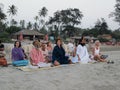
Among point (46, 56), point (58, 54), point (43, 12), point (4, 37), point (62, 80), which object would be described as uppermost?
point (43, 12)

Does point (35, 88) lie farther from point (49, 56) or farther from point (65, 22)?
point (65, 22)

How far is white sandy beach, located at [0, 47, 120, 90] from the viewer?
7.11m

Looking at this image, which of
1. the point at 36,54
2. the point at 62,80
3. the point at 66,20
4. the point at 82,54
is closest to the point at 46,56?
the point at 82,54

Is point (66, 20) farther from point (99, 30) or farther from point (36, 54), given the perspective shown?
point (36, 54)

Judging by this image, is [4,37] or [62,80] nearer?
[62,80]

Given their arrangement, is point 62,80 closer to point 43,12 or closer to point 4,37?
point 4,37

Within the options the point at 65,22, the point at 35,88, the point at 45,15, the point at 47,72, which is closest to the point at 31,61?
the point at 47,72

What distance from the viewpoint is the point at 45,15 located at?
93.6m

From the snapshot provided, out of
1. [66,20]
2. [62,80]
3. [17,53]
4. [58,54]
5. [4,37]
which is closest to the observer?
[62,80]

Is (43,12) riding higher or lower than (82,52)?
higher

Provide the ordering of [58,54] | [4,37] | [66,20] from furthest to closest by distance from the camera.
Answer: [66,20] → [4,37] → [58,54]

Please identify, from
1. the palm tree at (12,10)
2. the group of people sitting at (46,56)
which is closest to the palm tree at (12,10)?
the palm tree at (12,10)

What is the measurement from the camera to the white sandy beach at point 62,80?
7.11 metres

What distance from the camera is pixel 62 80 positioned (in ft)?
25.7
